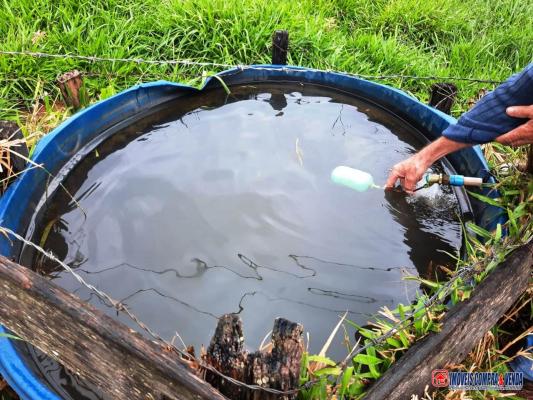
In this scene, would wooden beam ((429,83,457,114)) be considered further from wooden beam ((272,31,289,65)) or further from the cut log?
the cut log

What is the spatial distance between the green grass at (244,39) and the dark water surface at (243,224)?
0.91 m

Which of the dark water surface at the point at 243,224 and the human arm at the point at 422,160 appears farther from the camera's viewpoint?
the human arm at the point at 422,160

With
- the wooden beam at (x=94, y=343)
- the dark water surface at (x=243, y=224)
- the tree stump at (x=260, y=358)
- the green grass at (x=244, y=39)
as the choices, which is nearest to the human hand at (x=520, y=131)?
the dark water surface at (x=243, y=224)

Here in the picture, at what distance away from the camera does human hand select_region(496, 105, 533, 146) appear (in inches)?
Result: 78.4

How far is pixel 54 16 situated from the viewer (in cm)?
395

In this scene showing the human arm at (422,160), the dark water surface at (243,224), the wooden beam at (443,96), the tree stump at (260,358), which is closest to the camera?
the tree stump at (260,358)

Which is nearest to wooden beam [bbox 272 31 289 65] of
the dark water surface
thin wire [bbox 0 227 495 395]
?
the dark water surface

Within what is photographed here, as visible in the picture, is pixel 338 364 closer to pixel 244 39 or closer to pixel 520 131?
pixel 520 131

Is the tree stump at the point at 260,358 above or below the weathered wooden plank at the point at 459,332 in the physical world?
below

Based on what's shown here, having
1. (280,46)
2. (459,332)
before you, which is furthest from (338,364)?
(280,46)

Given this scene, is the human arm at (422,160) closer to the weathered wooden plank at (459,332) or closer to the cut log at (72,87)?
the weathered wooden plank at (459,332)

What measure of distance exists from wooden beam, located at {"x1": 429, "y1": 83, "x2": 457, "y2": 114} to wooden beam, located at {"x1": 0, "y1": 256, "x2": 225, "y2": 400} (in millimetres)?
2865

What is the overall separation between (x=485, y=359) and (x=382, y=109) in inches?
83.0

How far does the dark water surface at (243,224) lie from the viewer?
7.38 ft
